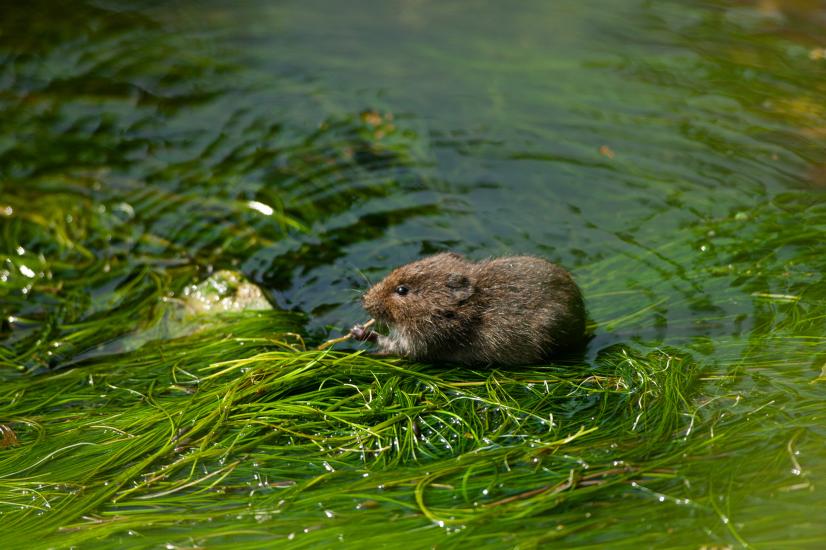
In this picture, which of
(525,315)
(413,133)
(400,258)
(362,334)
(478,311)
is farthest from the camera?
(413,133)

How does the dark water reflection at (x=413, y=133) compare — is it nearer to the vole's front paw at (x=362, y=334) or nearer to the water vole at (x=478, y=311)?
the vole's front paw at (x=362, y=334)

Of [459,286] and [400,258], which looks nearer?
[459,286]

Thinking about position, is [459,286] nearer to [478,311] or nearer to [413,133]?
[478,311]

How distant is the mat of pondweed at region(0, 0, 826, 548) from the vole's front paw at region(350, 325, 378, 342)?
0.14 metres

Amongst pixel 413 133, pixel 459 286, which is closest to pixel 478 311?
pixel 459 286

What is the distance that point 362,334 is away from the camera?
5559mm

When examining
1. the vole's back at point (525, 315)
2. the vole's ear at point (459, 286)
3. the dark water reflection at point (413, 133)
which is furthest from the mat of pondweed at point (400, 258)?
the vole's ear at point (459, 286)

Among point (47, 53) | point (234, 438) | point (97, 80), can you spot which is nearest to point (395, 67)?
point (97, 80)

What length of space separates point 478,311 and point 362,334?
79cm

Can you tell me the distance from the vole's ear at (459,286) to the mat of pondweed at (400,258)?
468mm

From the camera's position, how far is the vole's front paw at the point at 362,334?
5.56 metres

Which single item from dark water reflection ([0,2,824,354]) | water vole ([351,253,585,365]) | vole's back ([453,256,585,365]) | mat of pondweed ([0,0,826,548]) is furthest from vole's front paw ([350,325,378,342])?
vole's back ([453,256,585,365])

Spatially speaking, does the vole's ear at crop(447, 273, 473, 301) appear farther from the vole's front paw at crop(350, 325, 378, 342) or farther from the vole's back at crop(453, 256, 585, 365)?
the vole's front paw at crop(350, 325, 378, 342)

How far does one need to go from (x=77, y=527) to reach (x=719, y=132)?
19.4ft
